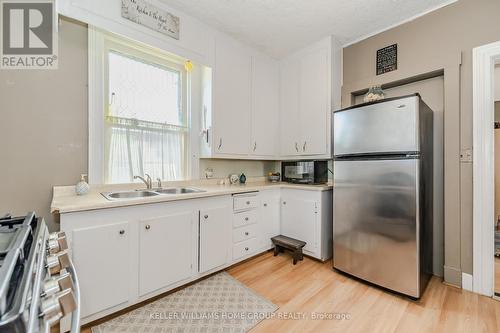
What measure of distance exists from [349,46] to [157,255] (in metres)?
3.12

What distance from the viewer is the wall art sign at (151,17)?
1817mm

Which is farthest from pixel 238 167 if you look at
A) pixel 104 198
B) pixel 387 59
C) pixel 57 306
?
pixel 57 306

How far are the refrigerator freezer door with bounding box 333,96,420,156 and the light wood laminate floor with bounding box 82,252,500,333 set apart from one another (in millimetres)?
1226

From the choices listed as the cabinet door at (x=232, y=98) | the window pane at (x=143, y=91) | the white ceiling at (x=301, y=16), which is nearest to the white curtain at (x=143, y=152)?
the window pane at (x=143, y=91)

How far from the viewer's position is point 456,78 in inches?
76.4

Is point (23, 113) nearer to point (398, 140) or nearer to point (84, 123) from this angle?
point (84, 123)

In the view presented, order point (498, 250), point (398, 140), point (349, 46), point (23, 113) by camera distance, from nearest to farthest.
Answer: point (23, 113) → point (398, 140) → point (498, 250) → point (349, 46)

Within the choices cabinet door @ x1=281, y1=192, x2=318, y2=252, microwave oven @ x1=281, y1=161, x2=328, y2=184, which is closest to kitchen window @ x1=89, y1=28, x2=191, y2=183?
cabinet door @ x1=281, y1=192, x2=318, y2=252

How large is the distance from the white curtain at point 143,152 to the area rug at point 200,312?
114 cm

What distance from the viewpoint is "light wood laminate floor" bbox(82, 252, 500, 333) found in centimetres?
148

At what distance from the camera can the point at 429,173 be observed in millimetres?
1942

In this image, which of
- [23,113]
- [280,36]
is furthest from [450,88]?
[23,113]

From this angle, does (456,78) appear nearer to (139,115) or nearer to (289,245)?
(289,245)

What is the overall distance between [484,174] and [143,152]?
121 inches
